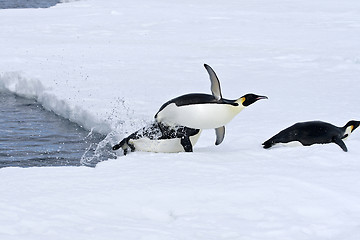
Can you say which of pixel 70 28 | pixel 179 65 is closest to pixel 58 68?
pixel 179 65

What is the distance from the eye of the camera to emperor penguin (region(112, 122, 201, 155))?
15.0ft

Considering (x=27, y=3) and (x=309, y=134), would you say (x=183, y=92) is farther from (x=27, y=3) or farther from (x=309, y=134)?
(x=27, y=3)

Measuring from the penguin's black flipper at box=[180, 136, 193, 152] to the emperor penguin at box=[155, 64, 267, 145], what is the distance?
12 cm

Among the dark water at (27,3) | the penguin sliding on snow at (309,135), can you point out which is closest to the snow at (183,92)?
the penguin sliding on snow at (309,135)

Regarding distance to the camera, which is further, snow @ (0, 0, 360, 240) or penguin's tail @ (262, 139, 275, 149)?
penguin's tail @ (262, 139, 275, 149)

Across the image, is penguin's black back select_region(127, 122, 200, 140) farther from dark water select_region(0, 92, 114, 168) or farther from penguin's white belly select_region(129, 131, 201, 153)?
dark water select_region(0, 92, 114, 168)

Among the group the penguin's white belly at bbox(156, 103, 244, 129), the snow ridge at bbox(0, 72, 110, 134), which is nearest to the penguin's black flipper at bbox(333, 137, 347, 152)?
the penguin's white belly at bbox(156, 103, 244, 129)

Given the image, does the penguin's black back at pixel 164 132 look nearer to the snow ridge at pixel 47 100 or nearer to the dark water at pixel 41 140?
the dark water at pixel 41 140

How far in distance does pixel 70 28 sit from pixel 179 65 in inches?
194

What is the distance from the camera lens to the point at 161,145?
182 inches

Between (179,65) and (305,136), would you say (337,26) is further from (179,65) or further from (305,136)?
(305,136)

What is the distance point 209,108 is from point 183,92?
9.88 ft

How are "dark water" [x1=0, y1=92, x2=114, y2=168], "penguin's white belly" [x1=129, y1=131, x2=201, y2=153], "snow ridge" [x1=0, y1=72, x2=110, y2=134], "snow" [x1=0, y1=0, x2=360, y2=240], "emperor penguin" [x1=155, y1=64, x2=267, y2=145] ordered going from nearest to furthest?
"snow" [x1=0, y1=0, x2=360, y2=240], "emperor penguin" [x1=155, y1=64, x2=267, y2=145], "penguin's white belly" [x1=129, y1=131, x2=201, y2=153], "dark water" [x1=0, y1=92, x2=114, y2=168], "snow ridge" [x1=0, y1=72, x2=110, y2=134]

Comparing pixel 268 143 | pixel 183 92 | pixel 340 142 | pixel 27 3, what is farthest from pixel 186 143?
pixel 27 3
